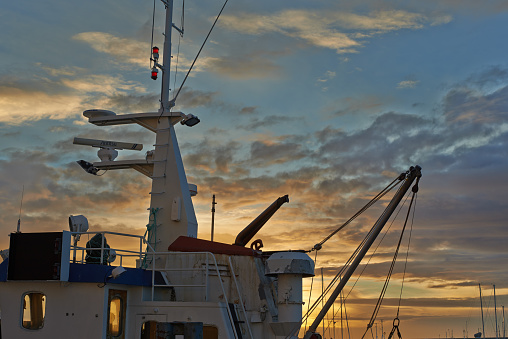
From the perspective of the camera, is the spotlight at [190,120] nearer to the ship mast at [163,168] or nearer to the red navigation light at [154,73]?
the ship mast at [163,168]

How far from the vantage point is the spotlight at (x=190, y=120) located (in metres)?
26.9

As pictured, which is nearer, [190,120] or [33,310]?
[33,310]

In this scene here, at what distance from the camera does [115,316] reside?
21.5 metres

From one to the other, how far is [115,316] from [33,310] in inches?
102

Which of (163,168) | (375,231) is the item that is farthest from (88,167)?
(375,231)

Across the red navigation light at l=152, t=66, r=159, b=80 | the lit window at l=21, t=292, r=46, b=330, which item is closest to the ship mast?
the red navigation light at l=152, t=66, r=159, b=80

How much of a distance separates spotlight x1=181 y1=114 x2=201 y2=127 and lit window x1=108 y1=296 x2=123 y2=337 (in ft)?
27.2

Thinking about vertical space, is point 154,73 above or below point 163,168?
above

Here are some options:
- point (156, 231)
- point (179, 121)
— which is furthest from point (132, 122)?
point (156, 231)

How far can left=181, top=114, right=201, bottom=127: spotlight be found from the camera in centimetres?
2686

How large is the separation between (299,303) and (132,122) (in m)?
10.7

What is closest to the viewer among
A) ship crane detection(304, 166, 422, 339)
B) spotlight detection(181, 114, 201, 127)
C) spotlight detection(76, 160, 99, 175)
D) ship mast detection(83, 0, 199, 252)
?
ship crane detection(304, 166, 422, 339)

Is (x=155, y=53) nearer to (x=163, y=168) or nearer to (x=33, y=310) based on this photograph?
(x=163, y=168)

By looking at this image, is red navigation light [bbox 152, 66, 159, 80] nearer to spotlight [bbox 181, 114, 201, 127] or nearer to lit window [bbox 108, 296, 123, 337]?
spotlight [bbox 181, 114, 201, 127]
